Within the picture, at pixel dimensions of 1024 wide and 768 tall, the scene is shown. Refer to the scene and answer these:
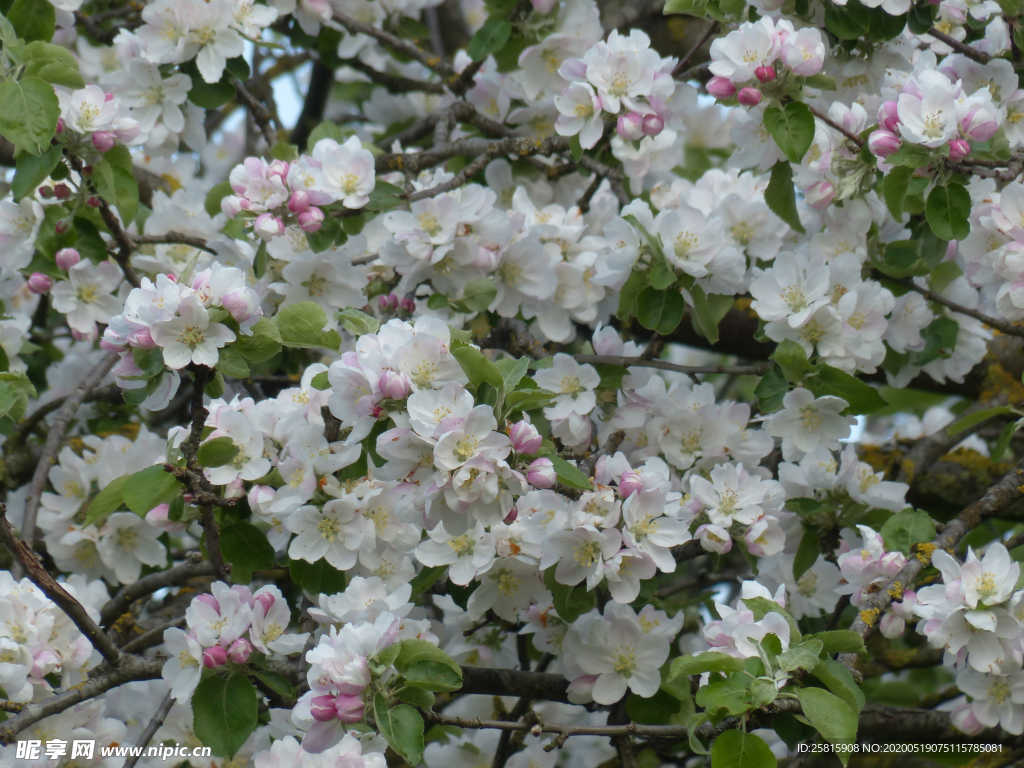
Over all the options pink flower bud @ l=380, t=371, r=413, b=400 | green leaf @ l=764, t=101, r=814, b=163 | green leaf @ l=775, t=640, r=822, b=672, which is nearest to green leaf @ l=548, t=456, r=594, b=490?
pink flower bud @ l=380, t=371, r=413, b=400

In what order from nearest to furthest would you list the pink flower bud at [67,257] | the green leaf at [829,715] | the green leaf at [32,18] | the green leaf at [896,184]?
the green leaf at [829,715] → the green leaf at [896,184] → the green leaf at [32,18] → the pink flower bud at [67,257]

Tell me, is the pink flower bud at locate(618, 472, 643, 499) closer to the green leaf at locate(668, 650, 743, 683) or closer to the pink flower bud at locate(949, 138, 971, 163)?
the green leaf at locate(668, 650, 743, 683)

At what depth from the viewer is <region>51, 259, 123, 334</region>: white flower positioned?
7.63 ft

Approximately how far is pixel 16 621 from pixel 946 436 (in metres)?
2.31

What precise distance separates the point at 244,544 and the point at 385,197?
824 millimetres

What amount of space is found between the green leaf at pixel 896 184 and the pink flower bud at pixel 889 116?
0.08 meters

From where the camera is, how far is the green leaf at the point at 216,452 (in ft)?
5.10

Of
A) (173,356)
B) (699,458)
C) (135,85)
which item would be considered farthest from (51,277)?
(699,458)

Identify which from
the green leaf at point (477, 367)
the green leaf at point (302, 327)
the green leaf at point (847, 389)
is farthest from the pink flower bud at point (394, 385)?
the green leaf at point (847, 389)

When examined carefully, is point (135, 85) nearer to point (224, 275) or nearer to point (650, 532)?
point (224, 275)

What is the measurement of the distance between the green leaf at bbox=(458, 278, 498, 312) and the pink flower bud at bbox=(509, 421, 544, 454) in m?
0.69

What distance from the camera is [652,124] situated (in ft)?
6.88

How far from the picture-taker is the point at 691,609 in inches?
96.6

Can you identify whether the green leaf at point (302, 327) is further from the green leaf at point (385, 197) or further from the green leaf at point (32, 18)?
the green leaf at point (32, 18)
